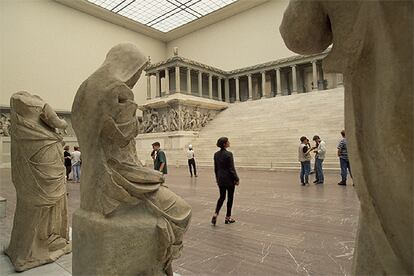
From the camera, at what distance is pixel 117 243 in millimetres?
1778

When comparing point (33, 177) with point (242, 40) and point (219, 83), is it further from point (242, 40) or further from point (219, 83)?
point (242, 40)

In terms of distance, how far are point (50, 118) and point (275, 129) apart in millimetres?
15702

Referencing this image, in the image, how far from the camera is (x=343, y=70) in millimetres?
890

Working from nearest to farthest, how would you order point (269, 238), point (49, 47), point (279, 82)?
1. point (269, 238)
2. point (279, 82)
3. point (49, 47)

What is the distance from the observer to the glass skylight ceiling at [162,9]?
29962 millimetres

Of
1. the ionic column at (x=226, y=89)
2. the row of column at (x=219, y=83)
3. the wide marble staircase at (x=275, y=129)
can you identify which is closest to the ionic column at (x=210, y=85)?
the row of column at (x=219, y=83)

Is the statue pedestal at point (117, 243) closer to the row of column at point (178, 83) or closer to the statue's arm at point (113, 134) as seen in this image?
the statue's arm at point (113, 134)

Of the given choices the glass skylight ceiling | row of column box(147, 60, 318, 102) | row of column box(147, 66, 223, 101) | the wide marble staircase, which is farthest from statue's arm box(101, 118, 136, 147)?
the glass skylight ceiling

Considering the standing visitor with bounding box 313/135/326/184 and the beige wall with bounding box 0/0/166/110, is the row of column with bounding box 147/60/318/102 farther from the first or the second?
the standing visitor with bounding box 313/135/326/184

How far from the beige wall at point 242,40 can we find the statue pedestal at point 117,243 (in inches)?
1253

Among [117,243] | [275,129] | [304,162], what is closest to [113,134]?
[117,243]

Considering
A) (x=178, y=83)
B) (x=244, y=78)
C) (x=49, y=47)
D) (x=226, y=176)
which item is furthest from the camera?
(x=244, y=78)

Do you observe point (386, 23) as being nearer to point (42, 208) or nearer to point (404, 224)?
point (404, 224)

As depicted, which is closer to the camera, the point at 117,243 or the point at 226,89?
the point at 117,243
